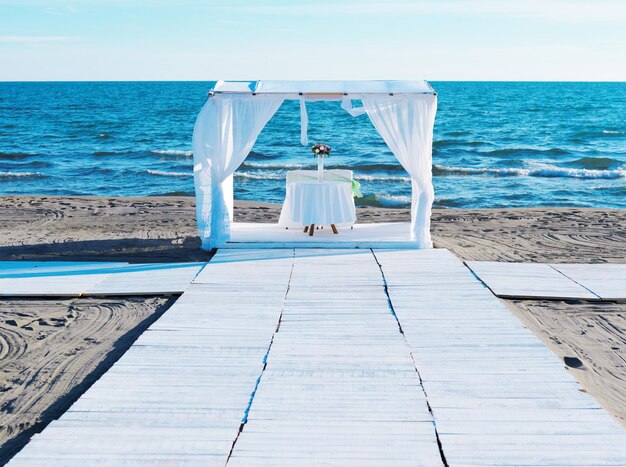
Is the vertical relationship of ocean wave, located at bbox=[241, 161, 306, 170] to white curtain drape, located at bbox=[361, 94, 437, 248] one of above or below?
below

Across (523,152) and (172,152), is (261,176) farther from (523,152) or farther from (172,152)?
(523,152)

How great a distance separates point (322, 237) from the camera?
7.91m

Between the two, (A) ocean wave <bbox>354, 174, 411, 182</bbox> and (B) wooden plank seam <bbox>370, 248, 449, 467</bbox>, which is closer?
(B) wooden plank seam <bbox>370, 248, 449, 467</bbox>

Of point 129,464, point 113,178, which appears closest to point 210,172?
point 129,464

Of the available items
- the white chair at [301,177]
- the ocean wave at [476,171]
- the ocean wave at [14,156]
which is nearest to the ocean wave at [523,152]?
the ocean wave at [476,171]

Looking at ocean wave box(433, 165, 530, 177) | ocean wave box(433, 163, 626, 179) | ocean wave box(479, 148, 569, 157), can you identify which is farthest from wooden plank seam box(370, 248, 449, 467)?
ocean wave box(479, 148, 569, 157)

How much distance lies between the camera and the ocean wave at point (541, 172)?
16.6 metres

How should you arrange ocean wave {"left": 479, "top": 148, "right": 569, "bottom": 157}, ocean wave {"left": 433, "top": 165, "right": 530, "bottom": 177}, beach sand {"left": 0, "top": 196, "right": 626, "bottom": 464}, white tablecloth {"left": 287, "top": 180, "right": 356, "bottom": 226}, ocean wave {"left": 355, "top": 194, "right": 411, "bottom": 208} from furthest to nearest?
ocean wave {"left": 479, "top": 148, "right": 569, "bottom": 157}
ocean wave {"left": 433, "top": 165, "right": 530, "bottom": 177}
ocean wave {"left": 355, "top": 194, "right": 411, "bottom": 208}
white tablecloth {"left": 287, "top": 180, "right": 356, "bottom": 226}
beach sand {"left": 0, "top": 196, "right": 626, "bottom": 464}

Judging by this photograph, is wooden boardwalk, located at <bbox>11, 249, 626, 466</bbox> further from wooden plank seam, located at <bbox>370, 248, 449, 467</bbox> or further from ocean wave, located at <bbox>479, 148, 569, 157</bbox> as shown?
ocean wave, located at <bbox>479, 148, 569, 157</bbox>

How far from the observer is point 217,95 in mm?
7312

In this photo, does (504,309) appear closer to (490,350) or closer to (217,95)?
(490,350)

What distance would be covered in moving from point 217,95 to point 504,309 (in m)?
3.54

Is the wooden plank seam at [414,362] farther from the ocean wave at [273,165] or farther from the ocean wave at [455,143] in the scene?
the ocean wave at [455,143]

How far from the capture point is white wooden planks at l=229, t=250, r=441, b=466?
333 cm
